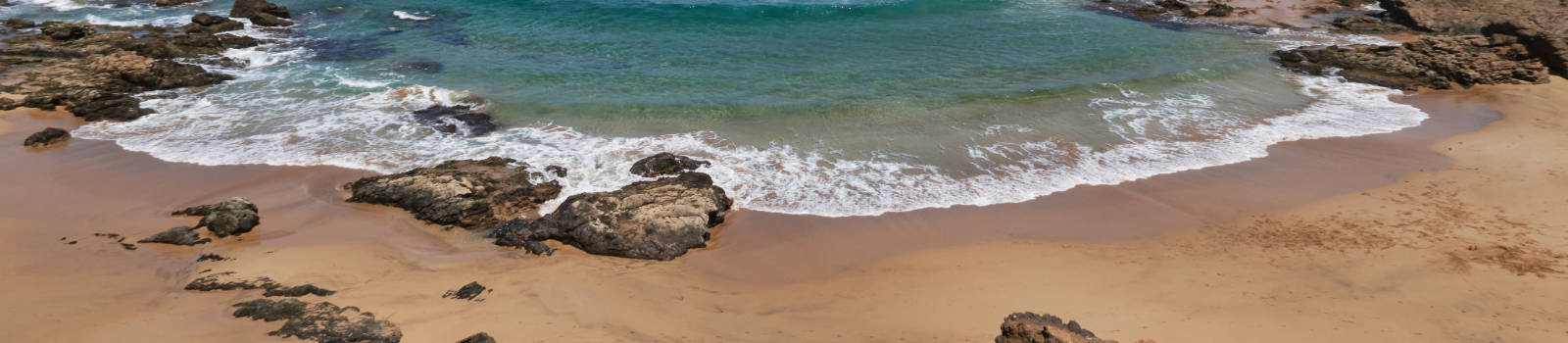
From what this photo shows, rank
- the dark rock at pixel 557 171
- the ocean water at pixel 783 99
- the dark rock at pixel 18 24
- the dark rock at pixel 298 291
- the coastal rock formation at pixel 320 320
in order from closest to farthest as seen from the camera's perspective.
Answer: the coastal rock formation at pixel 320 320 → the dark rock at pixel 298 291 → the dark rock at pixel 557 171 → the ocean water at pixel 783 99 → the dark rock at pixel 18 24

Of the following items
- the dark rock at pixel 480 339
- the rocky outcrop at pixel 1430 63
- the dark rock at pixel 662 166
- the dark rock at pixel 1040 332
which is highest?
the rocky outcrop at pixel 1430 63

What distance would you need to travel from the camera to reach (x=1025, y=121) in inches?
595

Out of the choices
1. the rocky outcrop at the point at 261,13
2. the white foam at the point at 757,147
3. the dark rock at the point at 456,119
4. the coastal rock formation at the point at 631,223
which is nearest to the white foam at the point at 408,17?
the rocky outcrop at the point at 261,13

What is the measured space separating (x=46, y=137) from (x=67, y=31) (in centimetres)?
951

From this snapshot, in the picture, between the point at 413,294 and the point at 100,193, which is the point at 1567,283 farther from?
the point at 100,193

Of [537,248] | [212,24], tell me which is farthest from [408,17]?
[537,248]

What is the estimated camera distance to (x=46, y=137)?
1348 cm

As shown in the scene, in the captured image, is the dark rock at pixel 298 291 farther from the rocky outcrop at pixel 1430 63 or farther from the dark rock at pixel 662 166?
the rocky outcrop at pixel 1430 63

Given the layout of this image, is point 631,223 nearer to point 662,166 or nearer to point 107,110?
point 662,166

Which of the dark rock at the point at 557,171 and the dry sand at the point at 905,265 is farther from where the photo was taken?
the dark rock at the point at 557,171

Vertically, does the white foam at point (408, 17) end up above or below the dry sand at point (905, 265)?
above

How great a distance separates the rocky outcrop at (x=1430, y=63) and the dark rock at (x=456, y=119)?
20.2 metres

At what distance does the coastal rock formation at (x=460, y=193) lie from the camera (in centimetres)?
1070

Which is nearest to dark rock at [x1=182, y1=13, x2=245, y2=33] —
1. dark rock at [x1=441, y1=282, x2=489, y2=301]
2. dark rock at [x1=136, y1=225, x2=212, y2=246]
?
dark rock at [x1=136, y1=225, x2=212, y2=246]
